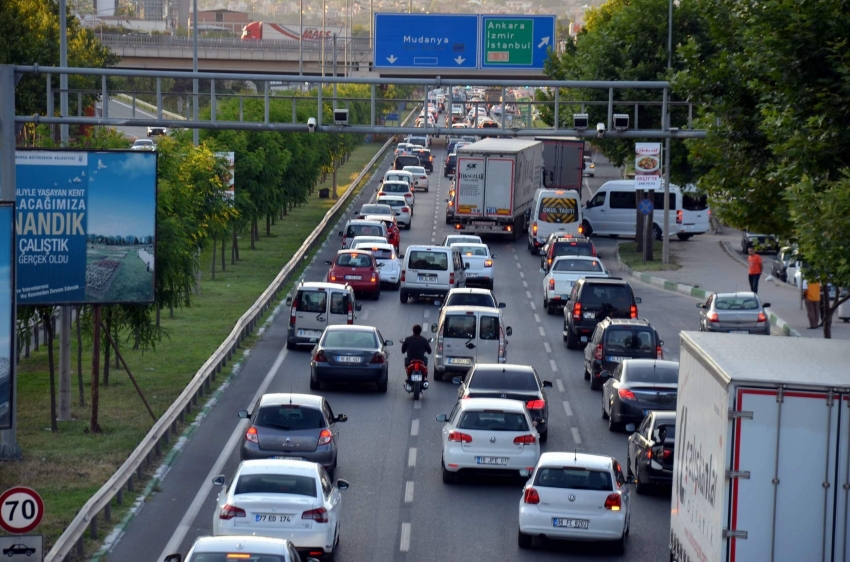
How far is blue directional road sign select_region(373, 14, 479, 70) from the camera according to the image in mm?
46031

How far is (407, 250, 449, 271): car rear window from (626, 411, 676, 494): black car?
19508 millimetres

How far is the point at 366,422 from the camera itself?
968 inches

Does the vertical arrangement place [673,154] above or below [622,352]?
above

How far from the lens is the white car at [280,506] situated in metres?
14.9

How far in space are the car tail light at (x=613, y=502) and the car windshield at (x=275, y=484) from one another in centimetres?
358

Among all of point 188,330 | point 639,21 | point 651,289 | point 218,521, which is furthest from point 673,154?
point 218,521

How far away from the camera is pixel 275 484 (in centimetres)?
1529

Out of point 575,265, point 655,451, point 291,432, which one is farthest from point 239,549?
point 575,265

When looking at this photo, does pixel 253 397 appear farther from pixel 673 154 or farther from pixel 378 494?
pixel 673 154

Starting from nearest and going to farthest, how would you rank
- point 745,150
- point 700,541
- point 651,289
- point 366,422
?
point 700,541, point 745,150, point 366,422, point 651,289

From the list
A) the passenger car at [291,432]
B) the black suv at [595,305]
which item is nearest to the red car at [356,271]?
the black suv at [595,305]

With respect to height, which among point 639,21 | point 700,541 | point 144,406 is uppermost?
point 639,21

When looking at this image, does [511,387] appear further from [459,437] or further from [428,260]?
[428,260]

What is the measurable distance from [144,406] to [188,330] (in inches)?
388
